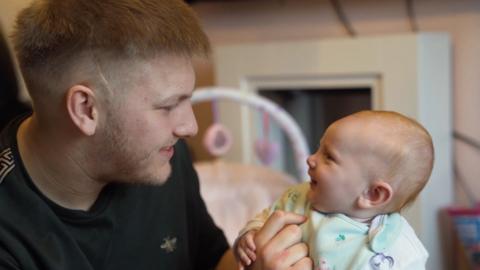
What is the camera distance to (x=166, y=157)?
1.02 meters

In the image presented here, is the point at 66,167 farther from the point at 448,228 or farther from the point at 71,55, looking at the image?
the point at 448,228

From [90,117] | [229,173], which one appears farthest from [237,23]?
[90,117]

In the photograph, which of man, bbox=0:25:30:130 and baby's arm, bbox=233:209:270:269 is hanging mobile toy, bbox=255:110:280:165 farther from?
baby's arm, bbox=233:209:270:269

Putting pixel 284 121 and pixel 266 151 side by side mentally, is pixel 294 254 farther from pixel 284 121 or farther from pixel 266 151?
pixel 266 151

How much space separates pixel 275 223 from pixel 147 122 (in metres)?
0.25

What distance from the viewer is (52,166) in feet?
3.15

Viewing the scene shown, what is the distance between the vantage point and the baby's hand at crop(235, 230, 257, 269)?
3.11 ft

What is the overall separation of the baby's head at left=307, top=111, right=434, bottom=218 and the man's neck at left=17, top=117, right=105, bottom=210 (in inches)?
14.8

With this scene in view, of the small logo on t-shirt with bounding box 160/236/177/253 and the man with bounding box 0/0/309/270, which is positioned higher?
the man with bounding box 0/0/309/270

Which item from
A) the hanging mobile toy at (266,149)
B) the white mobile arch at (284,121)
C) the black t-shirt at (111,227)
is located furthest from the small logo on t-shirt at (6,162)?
the hanging mobile toy at (266,149)

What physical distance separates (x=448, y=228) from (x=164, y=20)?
1252 millimetres

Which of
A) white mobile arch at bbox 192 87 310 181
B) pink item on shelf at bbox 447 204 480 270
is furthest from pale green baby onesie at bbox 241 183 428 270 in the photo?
pink item on shelf at bbox 447 204 480 270

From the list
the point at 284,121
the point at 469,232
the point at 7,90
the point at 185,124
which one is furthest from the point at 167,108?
the point at 469,232

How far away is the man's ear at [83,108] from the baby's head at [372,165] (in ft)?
1.14
